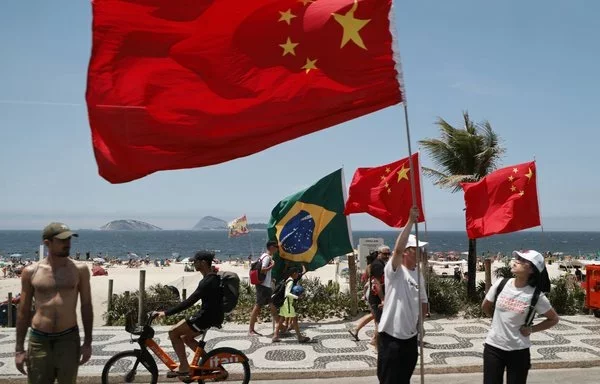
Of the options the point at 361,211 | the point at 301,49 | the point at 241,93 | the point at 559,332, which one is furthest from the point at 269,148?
the point at 559,332

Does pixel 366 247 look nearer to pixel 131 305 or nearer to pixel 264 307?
pixel 264 307

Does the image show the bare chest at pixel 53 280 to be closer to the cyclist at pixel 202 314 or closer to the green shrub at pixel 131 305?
the cyclist at pixel 202 314

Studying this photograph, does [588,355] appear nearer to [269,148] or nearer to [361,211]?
[361,211]

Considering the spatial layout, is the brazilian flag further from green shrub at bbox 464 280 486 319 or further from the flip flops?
green shrub at bbox 464 280 486 319

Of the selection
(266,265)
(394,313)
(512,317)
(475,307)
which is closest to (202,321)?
(394,313)

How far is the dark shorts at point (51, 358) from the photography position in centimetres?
454

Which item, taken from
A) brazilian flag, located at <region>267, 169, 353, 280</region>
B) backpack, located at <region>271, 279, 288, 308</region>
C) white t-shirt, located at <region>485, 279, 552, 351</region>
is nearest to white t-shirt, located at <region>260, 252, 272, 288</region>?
A: backpack, located at <region>271, 279, 288, 308</region>

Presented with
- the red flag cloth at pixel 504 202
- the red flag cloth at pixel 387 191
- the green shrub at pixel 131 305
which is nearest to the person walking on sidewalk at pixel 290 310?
the red flag cloth at pixel 387 191

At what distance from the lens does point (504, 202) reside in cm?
1165

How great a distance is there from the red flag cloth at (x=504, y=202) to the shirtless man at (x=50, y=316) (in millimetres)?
8969

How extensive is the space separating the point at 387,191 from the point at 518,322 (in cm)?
722

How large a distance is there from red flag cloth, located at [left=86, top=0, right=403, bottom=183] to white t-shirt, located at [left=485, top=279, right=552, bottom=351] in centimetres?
222

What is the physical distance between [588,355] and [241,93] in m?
7.80

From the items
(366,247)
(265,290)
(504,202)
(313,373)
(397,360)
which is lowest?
(313,373)
